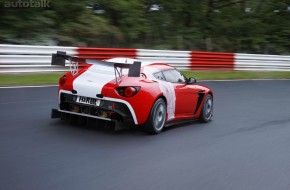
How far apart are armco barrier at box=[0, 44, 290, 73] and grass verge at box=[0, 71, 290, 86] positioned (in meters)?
0.34

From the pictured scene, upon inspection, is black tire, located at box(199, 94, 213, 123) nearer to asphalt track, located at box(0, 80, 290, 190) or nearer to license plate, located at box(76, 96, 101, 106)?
asphalt track, located at box(0, 80, 290, 190)

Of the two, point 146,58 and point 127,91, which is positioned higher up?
point 146,58

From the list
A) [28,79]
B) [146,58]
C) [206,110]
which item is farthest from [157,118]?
[146,58]

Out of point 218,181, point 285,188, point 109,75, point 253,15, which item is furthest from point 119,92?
point 253,15

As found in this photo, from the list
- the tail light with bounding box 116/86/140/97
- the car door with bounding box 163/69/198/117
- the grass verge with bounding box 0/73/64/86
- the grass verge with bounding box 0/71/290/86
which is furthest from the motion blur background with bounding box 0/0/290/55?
the tail light with bounding box 116/86/140/97

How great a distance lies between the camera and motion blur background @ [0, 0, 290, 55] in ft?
58.0

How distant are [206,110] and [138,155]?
3338 millimetres

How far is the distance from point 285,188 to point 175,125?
345cm

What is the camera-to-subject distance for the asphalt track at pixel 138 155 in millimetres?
4840

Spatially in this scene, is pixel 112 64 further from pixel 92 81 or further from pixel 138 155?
pixel 138 155

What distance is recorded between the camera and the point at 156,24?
24.4m

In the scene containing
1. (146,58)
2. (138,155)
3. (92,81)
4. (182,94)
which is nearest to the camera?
(138,155)

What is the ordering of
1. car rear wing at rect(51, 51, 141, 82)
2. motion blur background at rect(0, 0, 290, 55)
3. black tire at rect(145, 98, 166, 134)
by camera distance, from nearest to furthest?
car rear wing at rect(51, 51, 141, 82) < black tire at rect(145, 98, 166, 134) < motion blur background at rect(0, 0, 290, 55)

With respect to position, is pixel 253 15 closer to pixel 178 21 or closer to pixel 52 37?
pixel 178 21
